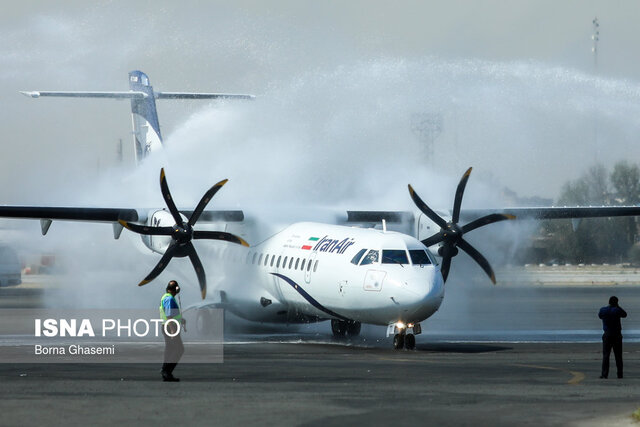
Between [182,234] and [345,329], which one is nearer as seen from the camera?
[182,234]

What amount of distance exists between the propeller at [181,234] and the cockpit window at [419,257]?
18.2 ft

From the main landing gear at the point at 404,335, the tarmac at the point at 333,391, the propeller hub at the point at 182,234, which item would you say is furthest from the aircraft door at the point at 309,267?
the tarmac at the point at 333,391

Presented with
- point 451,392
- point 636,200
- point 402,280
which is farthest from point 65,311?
point 636,200

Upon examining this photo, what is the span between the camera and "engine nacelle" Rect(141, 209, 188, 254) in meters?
29.4

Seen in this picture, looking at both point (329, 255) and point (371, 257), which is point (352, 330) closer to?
point (329, 255)

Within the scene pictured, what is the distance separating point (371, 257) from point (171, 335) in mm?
7971

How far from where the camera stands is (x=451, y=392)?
16.2 m

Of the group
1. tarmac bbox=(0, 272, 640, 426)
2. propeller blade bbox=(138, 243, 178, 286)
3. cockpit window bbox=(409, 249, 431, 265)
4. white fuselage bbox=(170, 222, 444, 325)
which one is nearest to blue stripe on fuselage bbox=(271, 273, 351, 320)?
white fuselage bbox=(170, 222, 444, 325)

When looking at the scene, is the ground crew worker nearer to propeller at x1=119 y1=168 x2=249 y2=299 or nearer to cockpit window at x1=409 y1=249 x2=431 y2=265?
cockpit window at x1=409 y1=249 x2=431 y2=265

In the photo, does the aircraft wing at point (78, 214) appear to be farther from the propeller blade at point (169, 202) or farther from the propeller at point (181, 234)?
the propeller blade at point (169, 202)

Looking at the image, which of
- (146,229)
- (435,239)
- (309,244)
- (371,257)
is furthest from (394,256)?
(146,229)

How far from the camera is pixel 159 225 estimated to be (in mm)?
29531

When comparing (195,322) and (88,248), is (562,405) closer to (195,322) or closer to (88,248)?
(195,322)

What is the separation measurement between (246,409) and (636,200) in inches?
2116
